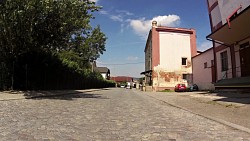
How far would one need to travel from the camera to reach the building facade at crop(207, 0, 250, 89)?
14812mm

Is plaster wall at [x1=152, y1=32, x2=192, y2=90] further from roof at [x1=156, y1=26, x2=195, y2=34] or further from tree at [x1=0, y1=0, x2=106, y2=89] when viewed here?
tree at [x1=0, y1=0, x2=106, y2=89]

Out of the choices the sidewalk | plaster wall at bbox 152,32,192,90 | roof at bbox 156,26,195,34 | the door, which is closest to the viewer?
the sidewalk

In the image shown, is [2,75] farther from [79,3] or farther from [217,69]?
[217,69]

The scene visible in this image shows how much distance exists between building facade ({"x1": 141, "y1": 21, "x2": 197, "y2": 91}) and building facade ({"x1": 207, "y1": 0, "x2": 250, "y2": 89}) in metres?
17.0

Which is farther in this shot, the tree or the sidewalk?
the tree

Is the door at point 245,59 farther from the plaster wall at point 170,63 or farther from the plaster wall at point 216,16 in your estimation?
the plaster wall at point 170,63

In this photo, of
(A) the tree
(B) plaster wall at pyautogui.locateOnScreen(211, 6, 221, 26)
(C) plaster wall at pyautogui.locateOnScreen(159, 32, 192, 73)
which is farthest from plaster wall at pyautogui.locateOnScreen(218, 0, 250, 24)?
(C) plaster wall at pyautogui.locateOnScreen(159, 32, 192, 73)

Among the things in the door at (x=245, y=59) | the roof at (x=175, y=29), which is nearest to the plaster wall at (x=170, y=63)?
the roof at (x=175, y=29)

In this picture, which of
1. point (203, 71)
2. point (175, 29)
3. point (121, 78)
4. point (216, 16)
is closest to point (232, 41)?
point (216, 16)

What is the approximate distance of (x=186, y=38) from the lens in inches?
1652

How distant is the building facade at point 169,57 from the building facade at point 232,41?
1704cm

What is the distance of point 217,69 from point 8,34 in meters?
16.8

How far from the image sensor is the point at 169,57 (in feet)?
133

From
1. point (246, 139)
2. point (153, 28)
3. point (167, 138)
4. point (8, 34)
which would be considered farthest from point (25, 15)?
point (153, 28)
